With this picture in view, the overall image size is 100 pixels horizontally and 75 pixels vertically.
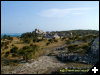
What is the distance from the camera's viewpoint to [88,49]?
60.8 feet

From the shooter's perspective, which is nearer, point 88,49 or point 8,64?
point 8,64

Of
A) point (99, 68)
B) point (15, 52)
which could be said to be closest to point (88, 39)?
point (15, 52)

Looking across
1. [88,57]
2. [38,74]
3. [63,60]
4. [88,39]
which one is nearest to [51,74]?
[38,74]

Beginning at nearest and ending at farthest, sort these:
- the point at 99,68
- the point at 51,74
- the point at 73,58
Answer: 1. the point at 99,68
2. the point at 51,74
3. the point at 73,58

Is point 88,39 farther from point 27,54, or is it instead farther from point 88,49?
point 27,54

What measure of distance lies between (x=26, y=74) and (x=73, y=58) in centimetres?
578

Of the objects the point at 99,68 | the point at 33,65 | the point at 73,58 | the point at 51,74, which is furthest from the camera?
the point at 73,58

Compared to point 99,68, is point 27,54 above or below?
below

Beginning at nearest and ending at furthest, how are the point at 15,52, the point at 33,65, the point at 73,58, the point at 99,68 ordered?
the point at 99,68, the point at 33,65, the point at 73,58, the point at 15,52

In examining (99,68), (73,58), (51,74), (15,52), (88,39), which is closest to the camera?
(99,68)

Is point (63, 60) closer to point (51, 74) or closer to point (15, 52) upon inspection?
point (51, 74)

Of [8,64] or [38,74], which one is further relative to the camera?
[8,64]

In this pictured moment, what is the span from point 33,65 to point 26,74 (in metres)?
2.35

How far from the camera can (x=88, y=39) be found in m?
27.9
